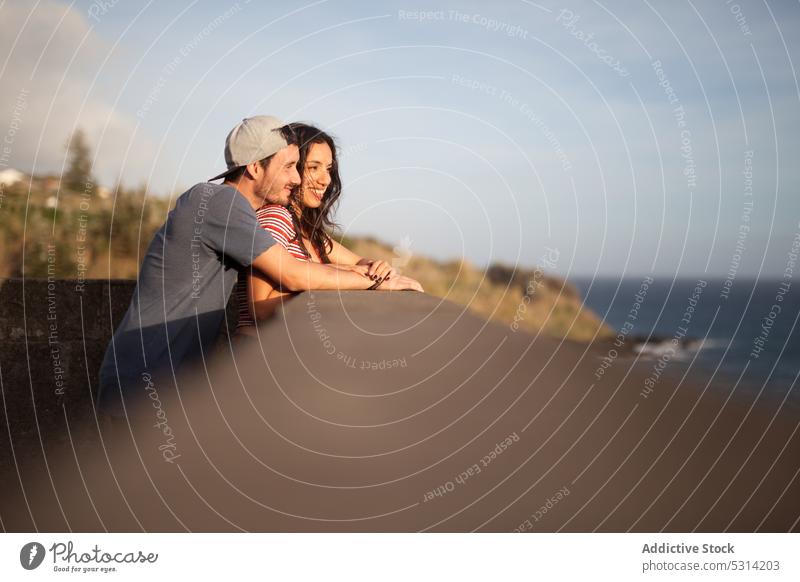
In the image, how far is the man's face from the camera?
3.67 meters

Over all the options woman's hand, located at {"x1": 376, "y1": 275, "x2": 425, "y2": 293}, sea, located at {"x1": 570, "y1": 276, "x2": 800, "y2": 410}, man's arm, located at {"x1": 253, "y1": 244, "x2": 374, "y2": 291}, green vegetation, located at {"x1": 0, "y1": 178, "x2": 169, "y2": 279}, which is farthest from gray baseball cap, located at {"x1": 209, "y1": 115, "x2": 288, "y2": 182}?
sea, located at {"x1": 570, "y1": 276, "x2": 800, "y2": 410}

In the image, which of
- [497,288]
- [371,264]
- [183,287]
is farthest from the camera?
[497,288]

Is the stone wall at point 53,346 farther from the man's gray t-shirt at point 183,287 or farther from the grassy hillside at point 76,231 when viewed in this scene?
the grassy hillside at point 76,231

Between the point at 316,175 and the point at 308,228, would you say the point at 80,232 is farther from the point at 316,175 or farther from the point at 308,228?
the point at 316,175

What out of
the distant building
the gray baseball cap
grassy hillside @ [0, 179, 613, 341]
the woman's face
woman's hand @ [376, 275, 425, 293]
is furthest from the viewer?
the distant building

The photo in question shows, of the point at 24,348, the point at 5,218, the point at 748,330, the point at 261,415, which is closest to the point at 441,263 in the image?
the point at 5,218

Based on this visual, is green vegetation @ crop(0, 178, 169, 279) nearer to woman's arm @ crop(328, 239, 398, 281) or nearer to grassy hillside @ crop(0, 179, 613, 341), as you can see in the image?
grassy hillside @ crop(0, 179, 613, 341)

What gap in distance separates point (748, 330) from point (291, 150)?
55470mm

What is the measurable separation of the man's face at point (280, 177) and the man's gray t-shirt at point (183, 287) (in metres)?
0.31

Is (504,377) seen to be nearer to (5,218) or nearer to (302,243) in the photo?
(302,243)

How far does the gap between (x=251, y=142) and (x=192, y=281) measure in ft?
2.14

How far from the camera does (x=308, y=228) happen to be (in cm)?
408

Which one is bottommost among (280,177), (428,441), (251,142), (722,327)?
(722,327)

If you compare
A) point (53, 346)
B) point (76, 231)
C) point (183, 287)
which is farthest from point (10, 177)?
point (183, 287)
